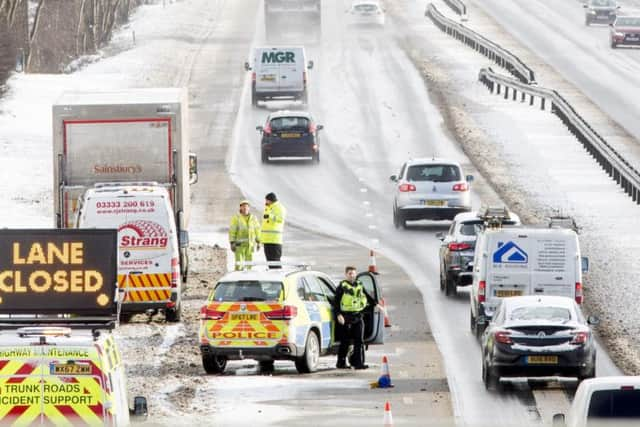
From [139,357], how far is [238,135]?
111 feet

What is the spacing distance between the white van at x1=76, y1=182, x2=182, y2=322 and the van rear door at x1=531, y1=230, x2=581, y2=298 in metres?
5.56

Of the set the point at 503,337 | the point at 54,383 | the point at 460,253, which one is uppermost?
the point at 54,383

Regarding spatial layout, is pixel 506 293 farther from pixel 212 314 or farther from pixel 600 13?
pixel 600 13

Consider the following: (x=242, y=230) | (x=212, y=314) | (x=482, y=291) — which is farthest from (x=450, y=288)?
(x=212, y=314)

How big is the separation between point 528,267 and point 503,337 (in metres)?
4.45

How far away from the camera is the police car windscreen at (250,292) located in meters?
24.4

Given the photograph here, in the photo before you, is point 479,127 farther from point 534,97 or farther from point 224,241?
point 224,241

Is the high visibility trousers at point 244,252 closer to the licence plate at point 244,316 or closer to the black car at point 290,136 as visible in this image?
the licence plate at point 244,316

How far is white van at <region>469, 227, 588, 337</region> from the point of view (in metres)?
28.0

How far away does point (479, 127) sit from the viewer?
60.0 meters

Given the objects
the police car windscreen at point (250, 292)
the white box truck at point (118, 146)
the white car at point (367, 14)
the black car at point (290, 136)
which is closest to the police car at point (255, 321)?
the police car windscreen at point (250, 292)

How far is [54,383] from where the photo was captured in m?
15.6

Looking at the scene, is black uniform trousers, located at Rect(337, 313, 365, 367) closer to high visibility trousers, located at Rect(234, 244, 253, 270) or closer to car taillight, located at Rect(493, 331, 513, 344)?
car taillight, located at Rect(493, 331, 513, 344)

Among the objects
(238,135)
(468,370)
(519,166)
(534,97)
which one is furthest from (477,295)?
(534,97)
